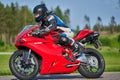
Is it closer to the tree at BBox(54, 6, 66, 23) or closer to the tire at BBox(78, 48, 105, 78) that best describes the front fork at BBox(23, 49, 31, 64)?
the tire at BBox(78, 48, 105, 78)

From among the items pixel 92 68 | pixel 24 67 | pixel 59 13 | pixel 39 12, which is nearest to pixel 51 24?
pixel 39 12

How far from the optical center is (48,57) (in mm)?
8492

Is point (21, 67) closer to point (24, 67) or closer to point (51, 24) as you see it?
point (24, 67)

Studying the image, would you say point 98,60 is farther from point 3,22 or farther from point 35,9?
point 3,22

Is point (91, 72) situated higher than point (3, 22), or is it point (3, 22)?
point (3, 22)

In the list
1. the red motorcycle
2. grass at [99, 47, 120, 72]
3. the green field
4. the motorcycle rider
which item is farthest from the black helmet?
grass at [99, 47, 120, 72]

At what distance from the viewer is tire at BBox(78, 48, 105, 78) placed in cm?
886

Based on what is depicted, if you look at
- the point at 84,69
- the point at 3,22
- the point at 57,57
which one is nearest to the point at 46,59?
the point at 57,57

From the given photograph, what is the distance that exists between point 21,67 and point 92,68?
4.93ft

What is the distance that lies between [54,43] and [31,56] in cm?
53

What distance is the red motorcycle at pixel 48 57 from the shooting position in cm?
839

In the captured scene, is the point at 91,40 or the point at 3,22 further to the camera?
the point at 3,22

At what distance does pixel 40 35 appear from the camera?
859cm

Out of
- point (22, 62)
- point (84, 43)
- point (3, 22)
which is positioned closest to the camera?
point (22, 62)
